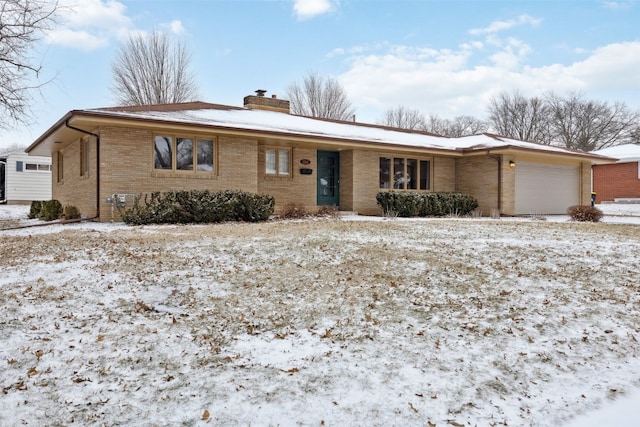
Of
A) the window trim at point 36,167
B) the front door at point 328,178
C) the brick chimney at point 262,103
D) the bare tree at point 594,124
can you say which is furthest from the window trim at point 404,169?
the bare tree at point 594,124

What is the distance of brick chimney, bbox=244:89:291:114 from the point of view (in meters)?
18.6

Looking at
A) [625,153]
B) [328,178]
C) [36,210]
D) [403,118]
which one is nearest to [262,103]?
[328,178]

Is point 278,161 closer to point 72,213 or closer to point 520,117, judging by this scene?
point 72,213

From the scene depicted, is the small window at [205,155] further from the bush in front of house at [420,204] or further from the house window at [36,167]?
the house window at [36,167]

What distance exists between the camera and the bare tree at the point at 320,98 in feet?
128

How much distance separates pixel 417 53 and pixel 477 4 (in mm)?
6954

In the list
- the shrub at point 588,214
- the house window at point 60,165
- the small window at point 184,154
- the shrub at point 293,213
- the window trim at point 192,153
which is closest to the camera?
the window trim at point 192,153

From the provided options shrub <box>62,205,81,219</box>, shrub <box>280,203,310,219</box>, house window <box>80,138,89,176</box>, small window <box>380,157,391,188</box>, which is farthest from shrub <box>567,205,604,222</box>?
shrub <box>62,205,81,219</box>

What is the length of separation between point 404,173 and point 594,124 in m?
34.8

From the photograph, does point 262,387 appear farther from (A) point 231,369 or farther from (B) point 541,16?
(B) point 541,16

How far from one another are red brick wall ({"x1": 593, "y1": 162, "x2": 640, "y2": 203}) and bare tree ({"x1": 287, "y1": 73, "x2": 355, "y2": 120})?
1981 centimetres

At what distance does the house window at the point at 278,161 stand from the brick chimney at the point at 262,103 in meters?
4.33

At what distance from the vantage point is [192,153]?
42.8 ft

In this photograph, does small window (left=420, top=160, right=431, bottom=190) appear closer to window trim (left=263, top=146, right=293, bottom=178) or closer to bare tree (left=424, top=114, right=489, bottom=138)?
window trim (left=263, top=146, right=293, bottom=178)
